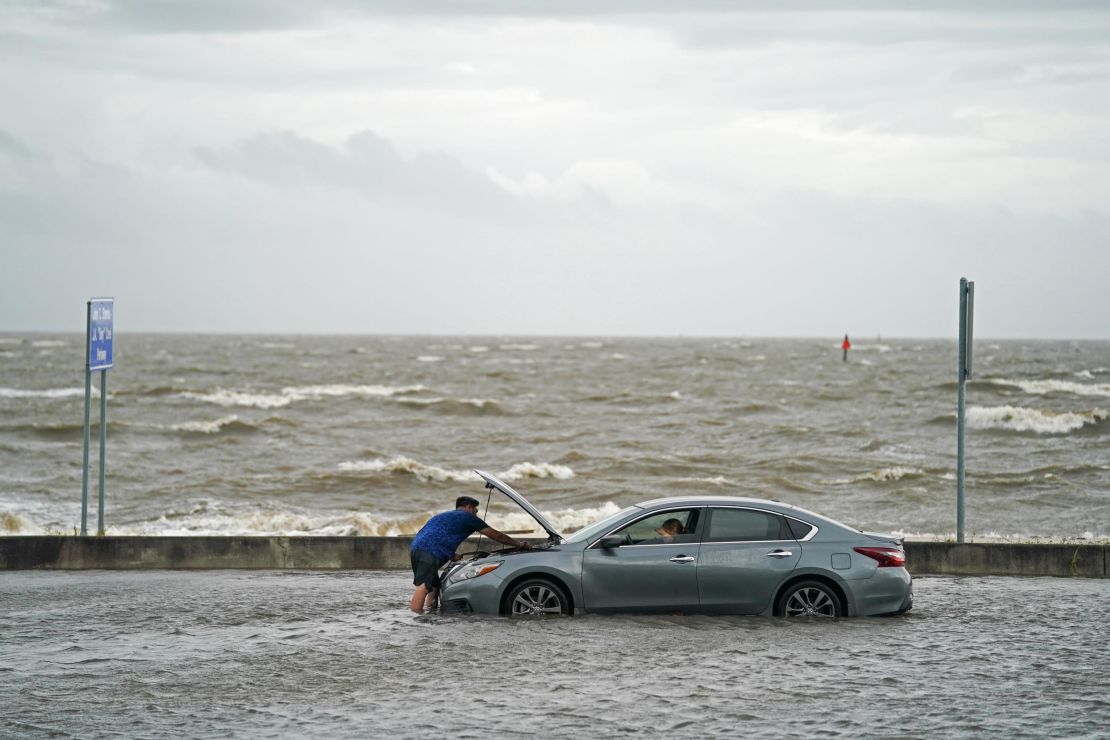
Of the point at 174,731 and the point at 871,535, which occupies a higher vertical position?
the point at 871,535

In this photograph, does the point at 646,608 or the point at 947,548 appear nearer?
the point at 646,608

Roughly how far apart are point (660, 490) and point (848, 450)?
12867 mm

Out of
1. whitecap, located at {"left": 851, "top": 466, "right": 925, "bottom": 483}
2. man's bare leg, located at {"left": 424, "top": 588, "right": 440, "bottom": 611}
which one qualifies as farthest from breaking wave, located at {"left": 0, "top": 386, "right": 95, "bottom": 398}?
man's bare leg, located at {"left": 424, "top": 588, "right": 440, "bottom": 611}

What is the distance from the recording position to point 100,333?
15.2 m

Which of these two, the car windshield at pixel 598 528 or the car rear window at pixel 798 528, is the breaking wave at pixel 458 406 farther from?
the car rear window at pixel 798 528

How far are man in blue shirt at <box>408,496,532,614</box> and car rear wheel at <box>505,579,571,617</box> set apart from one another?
1.58ft

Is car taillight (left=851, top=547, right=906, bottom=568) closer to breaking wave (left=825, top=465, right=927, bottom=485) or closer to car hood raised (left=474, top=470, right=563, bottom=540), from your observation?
car hood raised (left=474, top=470, right=563, bottom=540)

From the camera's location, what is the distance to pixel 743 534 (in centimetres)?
1151

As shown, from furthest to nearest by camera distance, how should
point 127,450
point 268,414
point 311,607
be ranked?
point 268,414
point 127,450
point 311,607

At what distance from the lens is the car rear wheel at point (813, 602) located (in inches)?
450

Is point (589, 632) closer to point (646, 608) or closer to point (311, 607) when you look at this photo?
point (646, 608)

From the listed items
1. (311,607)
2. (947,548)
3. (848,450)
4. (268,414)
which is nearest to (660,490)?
(848,450)

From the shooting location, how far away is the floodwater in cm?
786

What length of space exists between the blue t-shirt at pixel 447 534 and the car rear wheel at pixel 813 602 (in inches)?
119
